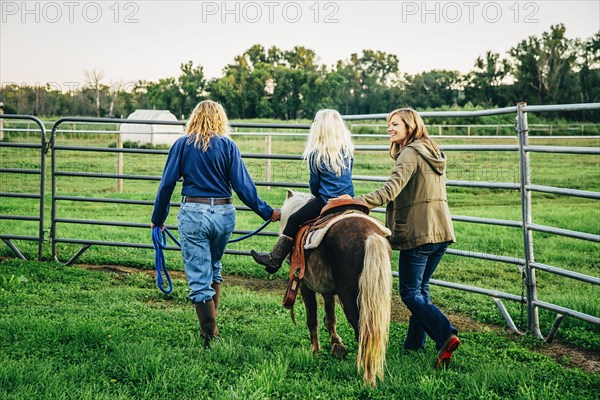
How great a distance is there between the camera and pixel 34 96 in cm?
3192

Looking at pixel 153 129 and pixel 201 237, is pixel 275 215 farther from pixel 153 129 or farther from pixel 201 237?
pixel 153 129

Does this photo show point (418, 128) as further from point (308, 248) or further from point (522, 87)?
point (522, 87)

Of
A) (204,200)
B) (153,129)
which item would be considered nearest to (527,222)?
(204,200)

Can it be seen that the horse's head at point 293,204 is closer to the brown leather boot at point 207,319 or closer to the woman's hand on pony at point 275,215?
the woman's hand on pony at point 275,215

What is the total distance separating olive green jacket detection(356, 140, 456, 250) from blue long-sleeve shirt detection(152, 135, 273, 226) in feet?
3.41

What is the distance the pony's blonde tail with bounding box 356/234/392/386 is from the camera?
372cm

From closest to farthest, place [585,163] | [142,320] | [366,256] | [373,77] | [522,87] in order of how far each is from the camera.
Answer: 1. [366,256]
2. [142,320]
3. [585,163]
4. [522,87]
5. [373,77]

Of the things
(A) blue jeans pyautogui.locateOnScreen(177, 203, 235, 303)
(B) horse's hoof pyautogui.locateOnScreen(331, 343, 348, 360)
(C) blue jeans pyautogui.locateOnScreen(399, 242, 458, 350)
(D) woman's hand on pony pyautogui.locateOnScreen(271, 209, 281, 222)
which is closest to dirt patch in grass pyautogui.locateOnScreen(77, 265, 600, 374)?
(C) blue jeans pyautogui.locateOnScreen(399, 242, 458, 350)

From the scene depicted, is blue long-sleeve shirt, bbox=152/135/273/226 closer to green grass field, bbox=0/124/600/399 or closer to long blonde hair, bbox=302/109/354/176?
long blonde hair, bbox=302/109/354/176

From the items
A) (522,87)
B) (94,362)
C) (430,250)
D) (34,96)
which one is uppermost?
(522,87)

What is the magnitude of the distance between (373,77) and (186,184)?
219ft

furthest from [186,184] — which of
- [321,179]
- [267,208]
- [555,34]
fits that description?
[555,34]

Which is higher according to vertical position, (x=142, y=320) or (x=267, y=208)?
(x=267, y=208)

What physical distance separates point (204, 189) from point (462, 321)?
2582 millimetres
